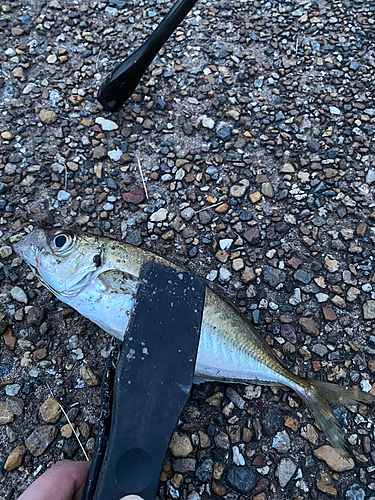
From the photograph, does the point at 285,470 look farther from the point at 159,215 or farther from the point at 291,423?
the point at 159,215

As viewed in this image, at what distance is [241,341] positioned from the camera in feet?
7.97

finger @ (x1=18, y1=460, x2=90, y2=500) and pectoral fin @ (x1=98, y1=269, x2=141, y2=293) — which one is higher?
pectoral fin @ (x1=98, y1=269, x2=141, y2=293)

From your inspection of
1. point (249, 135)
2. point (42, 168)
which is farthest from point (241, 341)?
point (42, 168)

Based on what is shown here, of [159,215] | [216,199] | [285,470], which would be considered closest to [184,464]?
[285,470]

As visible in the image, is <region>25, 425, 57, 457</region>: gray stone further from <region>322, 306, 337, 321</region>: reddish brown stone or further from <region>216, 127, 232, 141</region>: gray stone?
<region>216, 127, 232, 141</region>: gray stone

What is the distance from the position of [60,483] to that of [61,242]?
1378mm

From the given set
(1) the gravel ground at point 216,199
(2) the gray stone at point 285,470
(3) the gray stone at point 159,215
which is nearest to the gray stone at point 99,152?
(1) the gravel ground at point 216,199

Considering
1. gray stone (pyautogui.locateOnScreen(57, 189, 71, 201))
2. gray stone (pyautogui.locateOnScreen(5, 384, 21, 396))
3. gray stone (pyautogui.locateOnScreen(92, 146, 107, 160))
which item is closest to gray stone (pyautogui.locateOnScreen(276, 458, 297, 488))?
gray stone (pyautogui.locateOnScreen(5, 384, 21, 396))

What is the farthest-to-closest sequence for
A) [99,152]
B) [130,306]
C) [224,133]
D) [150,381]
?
[224,133] → [99,152] → [130,306] → [150,381]

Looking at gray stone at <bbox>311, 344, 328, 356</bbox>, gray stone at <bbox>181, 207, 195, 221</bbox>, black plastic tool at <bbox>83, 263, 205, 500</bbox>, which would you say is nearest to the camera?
black plastic tool at <bbox>83, 263, 205, 500</bbox>

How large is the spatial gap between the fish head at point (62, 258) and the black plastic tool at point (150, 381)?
15.0 inches

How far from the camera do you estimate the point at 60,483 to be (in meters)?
2.04

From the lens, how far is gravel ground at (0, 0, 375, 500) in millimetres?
2446

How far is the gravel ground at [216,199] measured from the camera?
A: 245 cm
